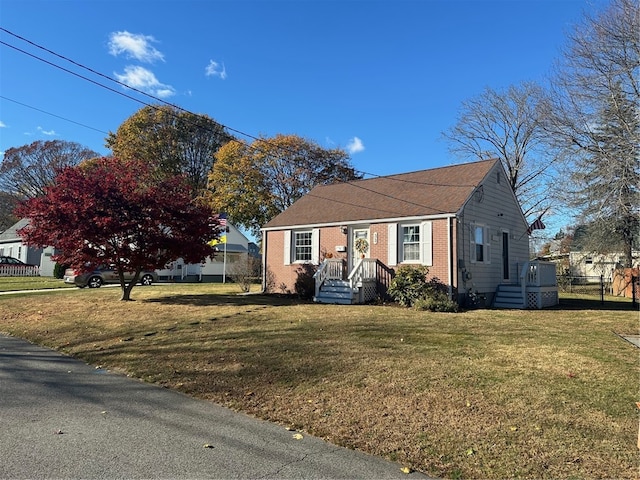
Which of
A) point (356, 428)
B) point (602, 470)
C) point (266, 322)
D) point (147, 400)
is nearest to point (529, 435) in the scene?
point (602, 470)

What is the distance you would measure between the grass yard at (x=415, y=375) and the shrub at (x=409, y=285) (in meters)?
1.96

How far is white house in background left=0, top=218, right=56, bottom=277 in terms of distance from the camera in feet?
113

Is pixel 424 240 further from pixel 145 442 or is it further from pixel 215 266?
pixel 215 266

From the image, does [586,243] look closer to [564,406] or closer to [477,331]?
[477,331]

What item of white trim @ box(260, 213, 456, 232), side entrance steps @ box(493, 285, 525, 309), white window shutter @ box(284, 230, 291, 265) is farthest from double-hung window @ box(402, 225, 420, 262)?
white window shutter @ box(284, 230, 291, 265)

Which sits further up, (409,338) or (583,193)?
(583,193)

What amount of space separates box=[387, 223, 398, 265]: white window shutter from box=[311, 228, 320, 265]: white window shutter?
3310 mm

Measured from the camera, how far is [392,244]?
1591cm

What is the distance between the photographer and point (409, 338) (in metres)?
8.60

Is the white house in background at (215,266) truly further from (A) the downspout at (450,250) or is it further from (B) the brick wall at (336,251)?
(A) the downspout at (450,250)

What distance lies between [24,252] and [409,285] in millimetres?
38684

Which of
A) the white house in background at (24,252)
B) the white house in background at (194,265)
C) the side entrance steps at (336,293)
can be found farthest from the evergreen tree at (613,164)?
the white house in background at (24,252)

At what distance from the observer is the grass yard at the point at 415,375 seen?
12.9 feet

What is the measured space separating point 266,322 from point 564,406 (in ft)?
23.0
